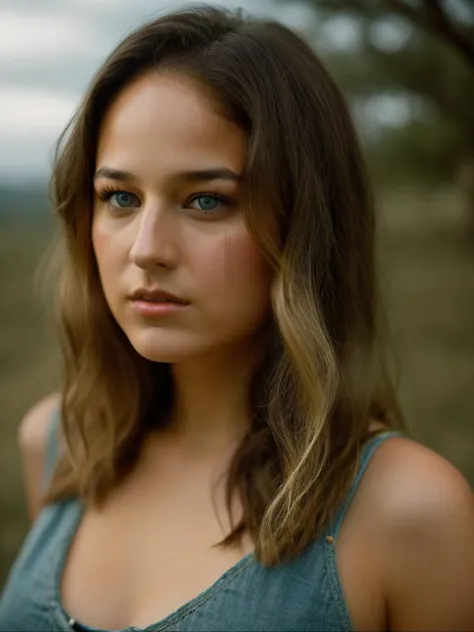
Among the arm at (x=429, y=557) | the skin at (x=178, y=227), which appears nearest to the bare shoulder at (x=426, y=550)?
the arm at (x=429, y=557)

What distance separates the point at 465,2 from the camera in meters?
2.32

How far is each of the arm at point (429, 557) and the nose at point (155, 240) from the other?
1.81ft

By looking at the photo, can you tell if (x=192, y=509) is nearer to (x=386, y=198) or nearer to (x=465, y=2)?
(x=465, y=2)

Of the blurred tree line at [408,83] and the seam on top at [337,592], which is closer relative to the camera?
the seam on top at [337,592]

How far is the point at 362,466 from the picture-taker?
1375 millimetres

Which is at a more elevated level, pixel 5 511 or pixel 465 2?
pixel 465 2

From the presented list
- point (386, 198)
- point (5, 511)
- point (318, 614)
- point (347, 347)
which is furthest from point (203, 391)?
point (386, 198)

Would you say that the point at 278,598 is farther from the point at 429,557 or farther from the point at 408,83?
the point at 408,83

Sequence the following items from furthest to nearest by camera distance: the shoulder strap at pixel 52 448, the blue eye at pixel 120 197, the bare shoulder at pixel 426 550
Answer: the shoulder strap at pixel 52 448 → the blue eye at pixel 120 197 → the bare shoulder at pixel 426 550


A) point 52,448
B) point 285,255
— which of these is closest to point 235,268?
point 285,255

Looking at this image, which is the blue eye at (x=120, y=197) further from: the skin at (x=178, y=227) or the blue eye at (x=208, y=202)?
the blue eye at (x=208, y=202)

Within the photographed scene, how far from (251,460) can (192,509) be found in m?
0.15

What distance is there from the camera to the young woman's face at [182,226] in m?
1.31

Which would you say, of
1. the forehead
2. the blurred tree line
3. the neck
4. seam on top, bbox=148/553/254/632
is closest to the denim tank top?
seam on top, bbox=148/553/254/632
